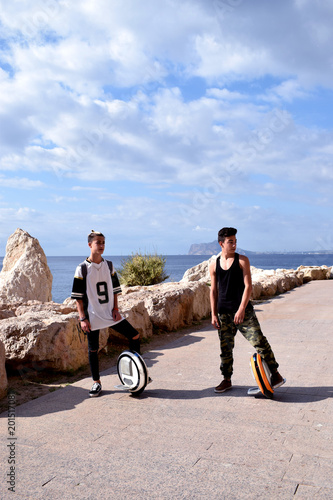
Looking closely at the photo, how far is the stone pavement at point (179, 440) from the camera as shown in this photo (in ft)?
8.97

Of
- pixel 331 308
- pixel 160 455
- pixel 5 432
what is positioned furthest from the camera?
pixel 331 308

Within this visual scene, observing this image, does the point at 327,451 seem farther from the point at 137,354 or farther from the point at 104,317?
the point at 104,317

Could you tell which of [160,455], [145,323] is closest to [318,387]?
[160,455]

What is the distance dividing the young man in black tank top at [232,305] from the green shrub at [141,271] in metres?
12.5

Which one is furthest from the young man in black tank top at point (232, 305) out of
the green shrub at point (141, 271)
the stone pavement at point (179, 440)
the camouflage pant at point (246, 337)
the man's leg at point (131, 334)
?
the green shrub at point (141, 271)

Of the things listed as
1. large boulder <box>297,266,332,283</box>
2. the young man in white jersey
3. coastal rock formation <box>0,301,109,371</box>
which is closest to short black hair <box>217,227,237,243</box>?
the young man in white jersey

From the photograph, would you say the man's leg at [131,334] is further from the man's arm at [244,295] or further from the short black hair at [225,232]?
the short black hair at [225,232]

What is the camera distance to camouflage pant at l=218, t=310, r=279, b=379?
14.2 feet

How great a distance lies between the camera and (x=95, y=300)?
182 inches

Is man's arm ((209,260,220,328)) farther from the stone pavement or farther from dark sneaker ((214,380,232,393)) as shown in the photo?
the stone pavement

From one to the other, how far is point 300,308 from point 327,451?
25.4 feet

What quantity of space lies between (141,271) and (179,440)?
45.0 feet

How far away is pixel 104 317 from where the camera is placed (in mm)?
4629

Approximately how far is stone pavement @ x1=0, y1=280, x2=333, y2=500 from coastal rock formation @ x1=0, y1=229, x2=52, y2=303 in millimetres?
8193
